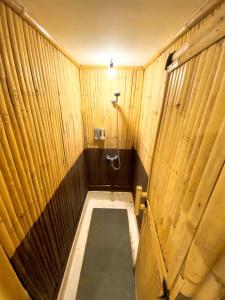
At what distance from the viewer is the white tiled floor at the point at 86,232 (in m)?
1.52

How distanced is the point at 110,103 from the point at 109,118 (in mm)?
262

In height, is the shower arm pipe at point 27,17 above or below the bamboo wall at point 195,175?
above

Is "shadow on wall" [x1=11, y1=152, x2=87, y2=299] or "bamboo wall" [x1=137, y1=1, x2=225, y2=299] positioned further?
"shadow on wall" [x1=11, y1=152, x2=87, y2=299]

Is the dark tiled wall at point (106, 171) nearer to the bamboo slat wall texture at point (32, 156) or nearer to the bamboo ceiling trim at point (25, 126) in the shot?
the bamboo slat wall texture at point (32, 156)

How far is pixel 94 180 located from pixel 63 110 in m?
1.75

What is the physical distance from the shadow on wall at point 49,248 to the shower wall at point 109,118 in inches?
38.6

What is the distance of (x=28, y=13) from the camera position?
882 millimetres

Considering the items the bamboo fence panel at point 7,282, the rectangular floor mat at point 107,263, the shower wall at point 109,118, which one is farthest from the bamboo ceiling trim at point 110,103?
the bamboo fence panel at point 7,282

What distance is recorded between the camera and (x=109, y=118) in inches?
98.0

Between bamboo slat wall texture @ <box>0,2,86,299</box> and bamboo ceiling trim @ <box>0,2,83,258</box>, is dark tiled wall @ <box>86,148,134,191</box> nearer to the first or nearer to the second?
bamboo slat wall texture @ <box>0,2,86,299</box>

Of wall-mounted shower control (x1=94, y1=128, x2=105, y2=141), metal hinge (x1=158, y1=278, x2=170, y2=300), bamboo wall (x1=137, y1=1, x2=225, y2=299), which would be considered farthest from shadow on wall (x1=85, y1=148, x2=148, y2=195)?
metal hinge (x1=158, y1=278, x2=170, y2=300)

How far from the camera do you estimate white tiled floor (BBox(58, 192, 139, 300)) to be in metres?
1.52

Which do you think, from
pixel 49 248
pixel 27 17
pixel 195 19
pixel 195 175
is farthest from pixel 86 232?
pixel 195 19

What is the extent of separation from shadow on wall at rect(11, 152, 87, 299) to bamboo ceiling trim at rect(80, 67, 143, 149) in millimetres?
1123
